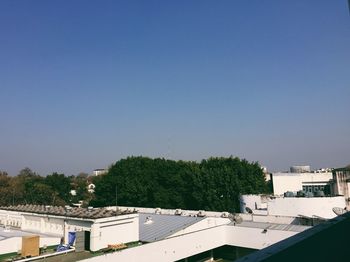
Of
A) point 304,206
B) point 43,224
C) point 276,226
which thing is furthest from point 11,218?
point 304,206

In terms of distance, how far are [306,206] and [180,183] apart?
21.6 meters

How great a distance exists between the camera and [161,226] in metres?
28.2

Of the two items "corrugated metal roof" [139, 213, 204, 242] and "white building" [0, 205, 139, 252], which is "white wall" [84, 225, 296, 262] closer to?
"corrugated metal roof" [139, 213, 204, 242]

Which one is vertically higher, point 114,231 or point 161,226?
point 114,231

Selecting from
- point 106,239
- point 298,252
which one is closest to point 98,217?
point 106,239

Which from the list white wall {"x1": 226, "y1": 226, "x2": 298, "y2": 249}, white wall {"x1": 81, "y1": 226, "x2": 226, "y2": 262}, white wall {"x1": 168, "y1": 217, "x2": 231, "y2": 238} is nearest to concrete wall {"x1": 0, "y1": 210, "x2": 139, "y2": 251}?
white wall {"x1": 81, "y1": 226, "x2": 226, "y2": 262}

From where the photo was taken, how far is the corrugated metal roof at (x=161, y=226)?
2580 centimetres

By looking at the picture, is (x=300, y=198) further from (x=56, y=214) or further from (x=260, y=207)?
(x=56, y=214)

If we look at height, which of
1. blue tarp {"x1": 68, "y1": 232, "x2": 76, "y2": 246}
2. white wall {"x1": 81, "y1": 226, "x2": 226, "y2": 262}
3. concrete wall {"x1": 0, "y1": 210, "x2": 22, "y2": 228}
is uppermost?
concrete wall {"x1": 0, "y1": 210, "x2": 22, "y2": 228}

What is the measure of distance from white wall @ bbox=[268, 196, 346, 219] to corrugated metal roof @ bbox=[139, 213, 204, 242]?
862cm

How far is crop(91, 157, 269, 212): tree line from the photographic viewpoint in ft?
149

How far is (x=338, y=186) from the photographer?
3881 cm

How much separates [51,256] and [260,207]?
23340 millimetres

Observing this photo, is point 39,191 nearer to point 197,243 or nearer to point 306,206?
point 197,243
